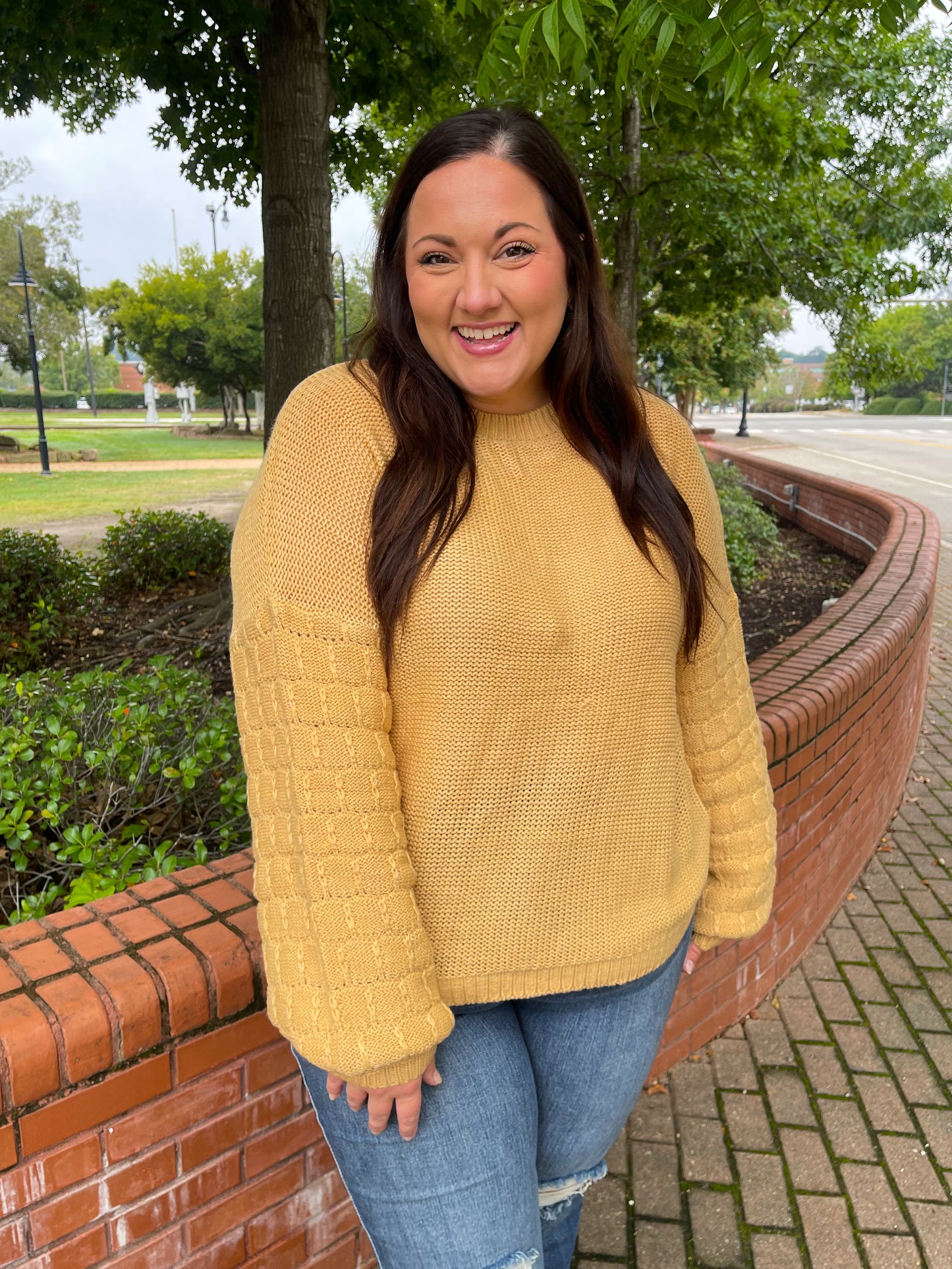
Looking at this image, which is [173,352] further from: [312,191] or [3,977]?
[3,977]

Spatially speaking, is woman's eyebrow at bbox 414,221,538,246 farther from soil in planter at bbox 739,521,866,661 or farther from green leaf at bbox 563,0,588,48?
soil in planter at bbox 739,521,866,661

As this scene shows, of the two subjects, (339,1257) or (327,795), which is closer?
(327,795)

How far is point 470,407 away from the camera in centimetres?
157

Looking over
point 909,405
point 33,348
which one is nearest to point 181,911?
point 33,348

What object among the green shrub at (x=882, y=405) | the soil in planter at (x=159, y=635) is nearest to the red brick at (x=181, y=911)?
the soil in planter at (x=159, y=635)

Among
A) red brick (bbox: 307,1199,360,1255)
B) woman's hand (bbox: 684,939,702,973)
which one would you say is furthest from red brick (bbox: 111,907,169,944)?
woman's hand (bbox: 684,939,702,973)

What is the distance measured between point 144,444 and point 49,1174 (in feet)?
129

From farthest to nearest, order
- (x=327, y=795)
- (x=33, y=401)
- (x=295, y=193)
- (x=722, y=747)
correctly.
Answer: (x=33, y=401)
(x=295, y=193)
(x=722, y=747)
(x=327, y=795)

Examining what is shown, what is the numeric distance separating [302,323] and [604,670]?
336 centimetres

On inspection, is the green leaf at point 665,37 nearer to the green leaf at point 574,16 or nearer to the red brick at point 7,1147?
the green leaf at point 574,16

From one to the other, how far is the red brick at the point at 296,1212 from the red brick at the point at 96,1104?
42 centimetres

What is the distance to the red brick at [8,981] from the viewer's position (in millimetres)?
1556

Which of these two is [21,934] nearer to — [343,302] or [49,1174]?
[49,1174]

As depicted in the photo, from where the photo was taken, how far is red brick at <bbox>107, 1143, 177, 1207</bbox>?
1.58 meters
